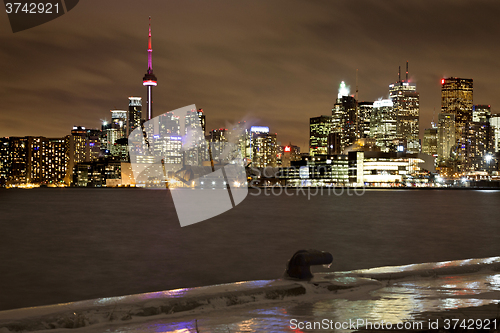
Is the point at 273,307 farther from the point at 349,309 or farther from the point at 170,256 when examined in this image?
the point at 170,256

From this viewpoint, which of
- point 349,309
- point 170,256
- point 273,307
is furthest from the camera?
point 170,256

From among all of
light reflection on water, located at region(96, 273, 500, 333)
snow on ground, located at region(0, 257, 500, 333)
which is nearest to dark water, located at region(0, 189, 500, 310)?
snow on ground, located at region(0, 257, 500, 333)

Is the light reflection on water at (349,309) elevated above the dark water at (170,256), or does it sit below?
above

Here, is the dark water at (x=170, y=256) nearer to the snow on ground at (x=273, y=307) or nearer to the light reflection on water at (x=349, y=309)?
the snow on ground at (x=273, y=307)

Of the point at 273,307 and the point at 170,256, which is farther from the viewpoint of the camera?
the point at 170,256

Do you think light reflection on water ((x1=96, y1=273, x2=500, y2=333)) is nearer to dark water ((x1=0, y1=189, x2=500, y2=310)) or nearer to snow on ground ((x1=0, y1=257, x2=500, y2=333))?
snow on ground ((x1=0, y1=257, x2=500, y2=333))

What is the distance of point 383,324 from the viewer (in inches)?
258

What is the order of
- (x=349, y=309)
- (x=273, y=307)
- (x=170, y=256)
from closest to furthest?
1. (x=349, y=309)
2. (x=273, y=307)
3. (x=170, y=256)

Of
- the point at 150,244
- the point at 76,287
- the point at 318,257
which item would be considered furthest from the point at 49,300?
the point at 150,244

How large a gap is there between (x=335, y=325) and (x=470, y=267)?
222 inches

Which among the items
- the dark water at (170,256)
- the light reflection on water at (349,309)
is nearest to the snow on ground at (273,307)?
the light reflection on water at (349,309)

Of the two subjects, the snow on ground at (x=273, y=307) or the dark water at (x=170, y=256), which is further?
the dark water at (x=170, y=256)

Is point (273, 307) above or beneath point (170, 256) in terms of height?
above

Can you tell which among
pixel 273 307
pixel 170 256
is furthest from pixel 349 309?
pixel 170 256
